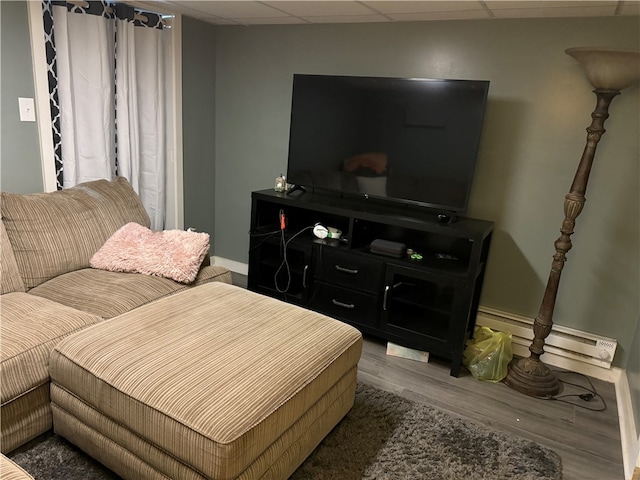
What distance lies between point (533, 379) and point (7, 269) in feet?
8.60

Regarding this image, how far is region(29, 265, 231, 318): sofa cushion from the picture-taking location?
204 centimetres

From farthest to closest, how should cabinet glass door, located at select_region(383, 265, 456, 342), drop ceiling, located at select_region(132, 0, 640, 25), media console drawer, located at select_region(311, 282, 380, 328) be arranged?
media console drawer, located at select_region(311, 282, 380, 328), cabinet glass door, located at select_region(383, 265, 456, 342), drop ceiling, located at select_region(132, 0, 640, 25)

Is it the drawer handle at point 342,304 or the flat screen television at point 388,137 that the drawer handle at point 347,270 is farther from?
the flat screen television at point 388,137

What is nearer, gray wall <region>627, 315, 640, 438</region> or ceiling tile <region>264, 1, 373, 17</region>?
gray wall <region>627, 315, 640, 438</region>

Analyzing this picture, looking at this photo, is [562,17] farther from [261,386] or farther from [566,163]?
[261,386]

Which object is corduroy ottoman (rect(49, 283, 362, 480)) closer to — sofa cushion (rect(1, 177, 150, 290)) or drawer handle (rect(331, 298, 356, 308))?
sofa cushion (rect(1, 177, 150, 290))

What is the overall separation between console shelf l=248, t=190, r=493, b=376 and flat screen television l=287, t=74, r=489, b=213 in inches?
5.7

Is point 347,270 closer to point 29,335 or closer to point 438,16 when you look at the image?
point 438,16

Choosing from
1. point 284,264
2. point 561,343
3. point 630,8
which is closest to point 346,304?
point 284,264

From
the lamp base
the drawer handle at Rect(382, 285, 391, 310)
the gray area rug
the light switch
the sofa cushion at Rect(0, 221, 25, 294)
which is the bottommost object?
the gray area rug

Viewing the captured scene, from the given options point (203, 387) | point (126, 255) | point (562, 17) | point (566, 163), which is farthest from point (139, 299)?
point (562, 17)

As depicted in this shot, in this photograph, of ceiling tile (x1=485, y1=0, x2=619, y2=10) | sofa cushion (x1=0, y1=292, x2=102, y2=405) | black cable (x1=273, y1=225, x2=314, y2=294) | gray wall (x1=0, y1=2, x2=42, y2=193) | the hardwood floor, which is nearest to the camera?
sofa cushion (x1=0, y1=292, x2=102, y2=405)

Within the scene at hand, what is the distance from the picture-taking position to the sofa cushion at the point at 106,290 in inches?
80.2

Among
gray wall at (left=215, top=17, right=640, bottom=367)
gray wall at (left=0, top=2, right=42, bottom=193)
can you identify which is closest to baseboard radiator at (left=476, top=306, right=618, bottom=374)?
gray wall at (left=215, top=17, right=640, bottom=367)
